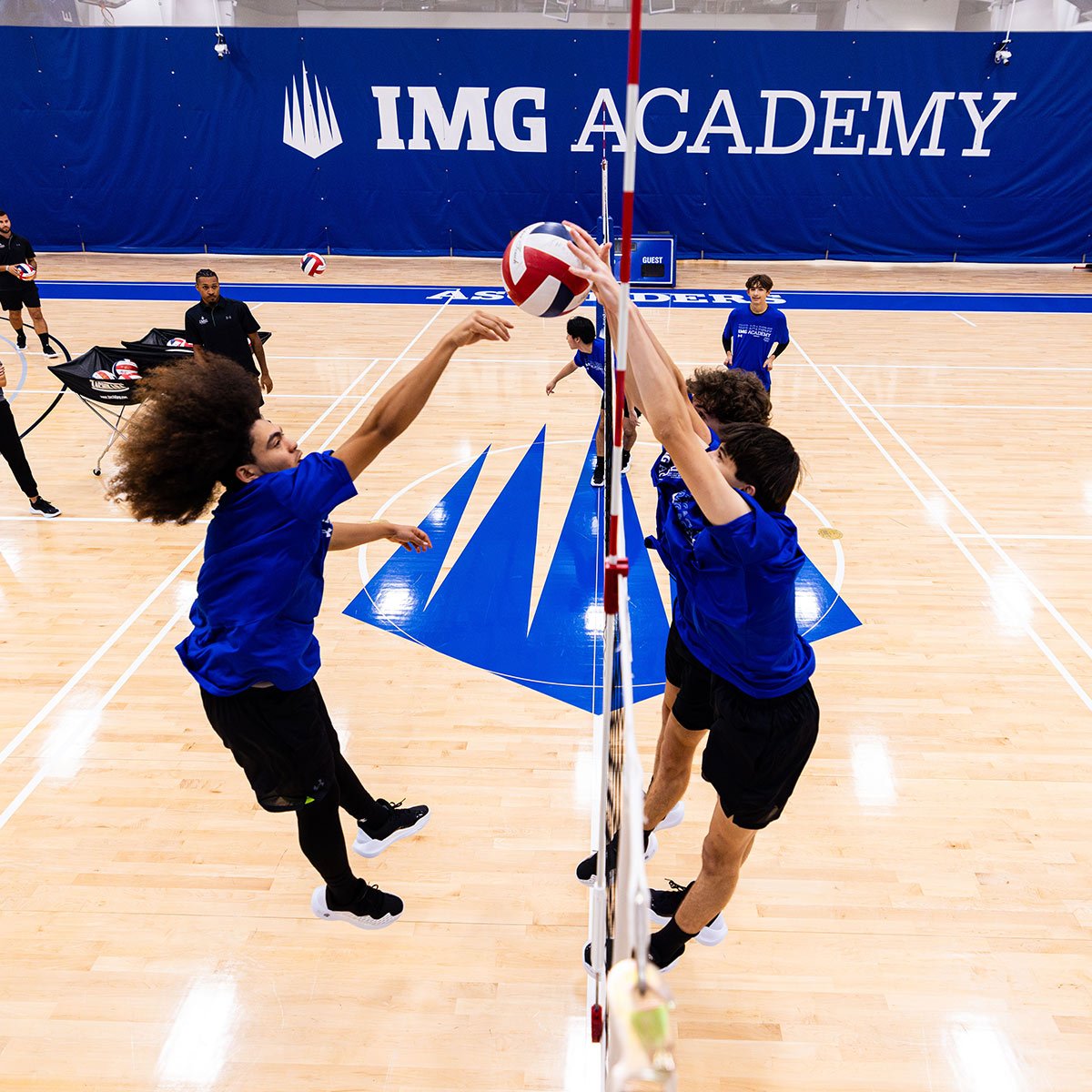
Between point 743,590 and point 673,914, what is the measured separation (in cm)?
140

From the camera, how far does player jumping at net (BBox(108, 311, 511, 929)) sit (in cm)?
216

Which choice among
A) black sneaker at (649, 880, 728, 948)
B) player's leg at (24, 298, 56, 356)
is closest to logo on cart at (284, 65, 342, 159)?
player's leg at (24, 298, 56, 356)

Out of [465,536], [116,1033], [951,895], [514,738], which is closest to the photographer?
[116,1033]

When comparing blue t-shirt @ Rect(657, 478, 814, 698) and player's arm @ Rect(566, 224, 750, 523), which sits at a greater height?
player's arm @ Rect(566, 224, 750, 523)

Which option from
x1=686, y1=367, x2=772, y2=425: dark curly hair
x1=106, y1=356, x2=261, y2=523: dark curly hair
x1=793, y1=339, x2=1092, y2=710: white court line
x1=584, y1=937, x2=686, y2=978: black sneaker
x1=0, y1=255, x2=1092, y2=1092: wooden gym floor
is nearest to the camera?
A: x1=106, y1=356, x2=261, y2=523: dark curly hair

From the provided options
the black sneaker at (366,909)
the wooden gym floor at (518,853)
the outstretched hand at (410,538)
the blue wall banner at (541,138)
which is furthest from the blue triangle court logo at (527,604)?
the blue wall banner at (541,138)

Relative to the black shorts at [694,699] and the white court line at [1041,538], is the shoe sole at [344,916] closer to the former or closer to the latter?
the black shorts at [694,699]

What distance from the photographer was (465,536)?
232 inches

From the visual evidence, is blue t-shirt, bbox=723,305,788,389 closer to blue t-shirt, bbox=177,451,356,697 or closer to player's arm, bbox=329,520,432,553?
player's arm, bbox=329,520,432,553

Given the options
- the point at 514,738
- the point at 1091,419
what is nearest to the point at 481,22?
the point at 1091,419

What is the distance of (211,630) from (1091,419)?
28.0 ft

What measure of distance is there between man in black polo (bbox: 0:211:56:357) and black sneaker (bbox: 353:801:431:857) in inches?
360

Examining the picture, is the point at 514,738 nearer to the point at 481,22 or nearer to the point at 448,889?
the point at 448,889

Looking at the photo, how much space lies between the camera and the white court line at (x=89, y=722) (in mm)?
3617
